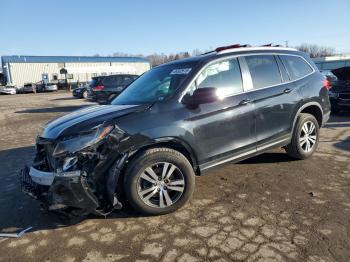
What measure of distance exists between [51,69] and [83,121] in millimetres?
59474

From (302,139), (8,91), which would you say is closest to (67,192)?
(302,139)

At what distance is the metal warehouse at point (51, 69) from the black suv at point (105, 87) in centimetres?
3571

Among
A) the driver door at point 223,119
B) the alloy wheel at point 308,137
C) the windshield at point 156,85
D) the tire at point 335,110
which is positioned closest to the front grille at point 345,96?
the tire at point 335,110

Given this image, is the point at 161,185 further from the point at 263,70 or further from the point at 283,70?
the point at 283,70

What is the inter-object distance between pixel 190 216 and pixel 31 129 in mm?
8486

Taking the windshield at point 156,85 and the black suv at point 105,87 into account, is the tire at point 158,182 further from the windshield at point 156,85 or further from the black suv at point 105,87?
the black suv at point 105,87

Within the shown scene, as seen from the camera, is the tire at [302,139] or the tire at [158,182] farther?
the tire at [302,139]

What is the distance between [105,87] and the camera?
1702 centimetres

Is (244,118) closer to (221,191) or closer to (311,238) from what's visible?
(221,191)

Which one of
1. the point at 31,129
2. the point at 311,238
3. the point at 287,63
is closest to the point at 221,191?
the point at 311,238

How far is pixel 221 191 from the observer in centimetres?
443

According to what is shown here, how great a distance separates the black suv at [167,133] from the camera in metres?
3.44

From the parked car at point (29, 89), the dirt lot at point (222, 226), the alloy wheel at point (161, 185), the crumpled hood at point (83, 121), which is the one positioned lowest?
the dirt lot at point (222, 226)

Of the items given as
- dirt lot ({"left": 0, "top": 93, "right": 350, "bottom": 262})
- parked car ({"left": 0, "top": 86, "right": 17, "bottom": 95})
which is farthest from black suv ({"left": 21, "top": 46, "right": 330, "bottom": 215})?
parked car ({"left": 0, "top": 86, "right": 17, "bottom": 95})
